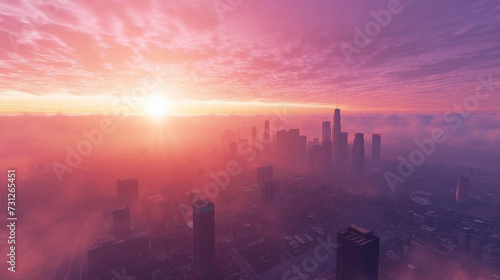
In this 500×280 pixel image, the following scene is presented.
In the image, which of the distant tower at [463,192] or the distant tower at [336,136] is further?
the distant tower at [336,136]

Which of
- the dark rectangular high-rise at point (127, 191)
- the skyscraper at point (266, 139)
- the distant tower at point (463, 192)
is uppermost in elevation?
the skyscraper at point (266, 139)

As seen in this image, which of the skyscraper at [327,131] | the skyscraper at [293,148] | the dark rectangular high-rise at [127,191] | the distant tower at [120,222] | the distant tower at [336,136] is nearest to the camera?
the distant tower at [120,222]

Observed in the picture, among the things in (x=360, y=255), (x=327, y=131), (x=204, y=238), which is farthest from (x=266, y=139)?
(x=360, y=255)

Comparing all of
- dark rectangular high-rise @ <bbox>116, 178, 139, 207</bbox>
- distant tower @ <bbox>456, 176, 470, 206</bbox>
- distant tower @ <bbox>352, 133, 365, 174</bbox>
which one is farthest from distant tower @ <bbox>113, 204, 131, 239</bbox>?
distant tower @ <bbox>456, 176, 470, 206</bbox>

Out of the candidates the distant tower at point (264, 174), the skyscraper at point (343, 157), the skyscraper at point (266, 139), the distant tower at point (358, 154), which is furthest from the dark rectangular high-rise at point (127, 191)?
the distant tower at point (358, 154)

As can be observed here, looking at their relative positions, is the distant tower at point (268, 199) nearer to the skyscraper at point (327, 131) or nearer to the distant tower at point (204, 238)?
the distant tower at point (204, 238)

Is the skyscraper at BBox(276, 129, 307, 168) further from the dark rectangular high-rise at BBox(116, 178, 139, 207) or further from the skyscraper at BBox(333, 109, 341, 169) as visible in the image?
the dark rectangular high-rise at BBox(116, 178, 139, 207)
